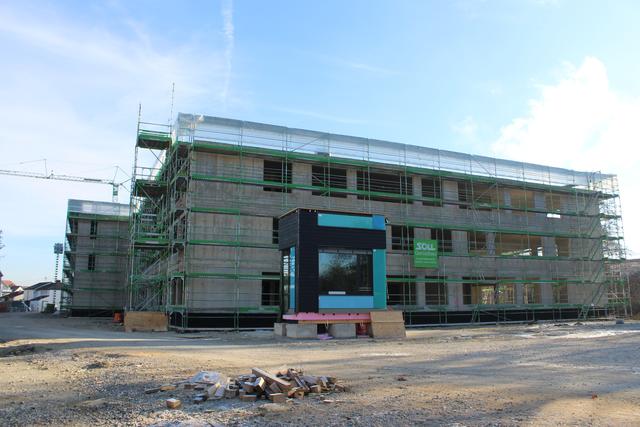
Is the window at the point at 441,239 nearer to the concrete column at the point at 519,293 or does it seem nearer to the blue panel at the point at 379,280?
the concrete column at the point at 519,293

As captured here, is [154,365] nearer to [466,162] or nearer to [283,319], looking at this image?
[283,319]

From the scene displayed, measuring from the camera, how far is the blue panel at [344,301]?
21.7 m

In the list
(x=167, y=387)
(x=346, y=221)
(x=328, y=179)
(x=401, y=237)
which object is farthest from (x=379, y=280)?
(x=167, y=387)

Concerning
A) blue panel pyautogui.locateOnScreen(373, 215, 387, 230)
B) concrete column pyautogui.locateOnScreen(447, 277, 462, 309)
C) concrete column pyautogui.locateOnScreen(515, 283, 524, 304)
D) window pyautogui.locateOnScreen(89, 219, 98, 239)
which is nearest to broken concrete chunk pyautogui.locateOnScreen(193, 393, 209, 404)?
blue panel pyautogui.locateOnScreen(373, 215, 387, 230)

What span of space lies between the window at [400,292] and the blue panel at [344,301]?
10.2 meters

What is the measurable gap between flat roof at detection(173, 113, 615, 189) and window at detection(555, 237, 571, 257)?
4.23m

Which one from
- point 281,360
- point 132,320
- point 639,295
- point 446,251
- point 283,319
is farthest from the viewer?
point 639,295

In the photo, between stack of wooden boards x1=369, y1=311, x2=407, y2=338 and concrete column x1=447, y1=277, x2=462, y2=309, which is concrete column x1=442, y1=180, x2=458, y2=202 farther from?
stack of wooden boards x1=369, y1=311, x2=407, y2=338

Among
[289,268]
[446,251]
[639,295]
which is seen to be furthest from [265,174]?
[639,295]

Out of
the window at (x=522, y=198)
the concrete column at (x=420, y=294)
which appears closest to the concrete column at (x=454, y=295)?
the concrete column at (x=420, y=294)

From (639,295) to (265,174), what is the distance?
33814mm

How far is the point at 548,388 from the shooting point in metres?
9.26

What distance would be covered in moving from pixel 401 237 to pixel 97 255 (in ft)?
96.2

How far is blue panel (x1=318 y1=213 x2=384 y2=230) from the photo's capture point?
2206 cm
